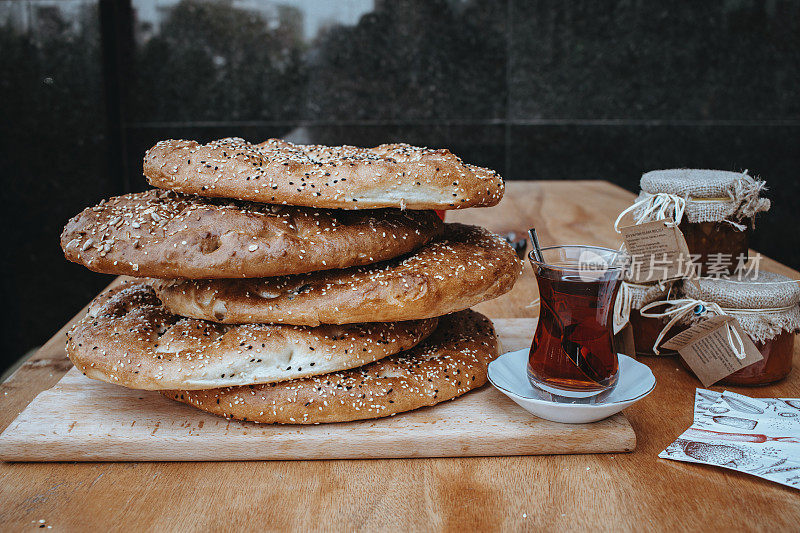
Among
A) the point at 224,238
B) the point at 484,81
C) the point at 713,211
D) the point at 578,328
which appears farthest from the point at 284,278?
the point at 484,81

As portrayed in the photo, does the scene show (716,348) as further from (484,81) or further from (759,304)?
(484,81)

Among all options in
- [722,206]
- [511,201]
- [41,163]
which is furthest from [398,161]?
[41,163]

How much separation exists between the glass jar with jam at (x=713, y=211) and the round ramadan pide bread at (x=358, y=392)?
23.3 inches

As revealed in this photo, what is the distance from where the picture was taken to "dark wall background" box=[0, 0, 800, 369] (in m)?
4.93

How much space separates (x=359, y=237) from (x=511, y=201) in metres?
2.62

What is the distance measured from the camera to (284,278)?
1372 mm

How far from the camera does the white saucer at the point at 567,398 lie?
1263 mm

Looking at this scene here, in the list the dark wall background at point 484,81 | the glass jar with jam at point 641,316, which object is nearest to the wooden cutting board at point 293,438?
the glass jar with jam at point 641,316

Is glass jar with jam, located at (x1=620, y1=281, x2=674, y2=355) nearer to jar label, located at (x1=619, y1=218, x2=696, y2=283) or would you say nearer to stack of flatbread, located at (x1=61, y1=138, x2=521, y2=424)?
jar label, located at (x1=619, y1=218, x2=696, y2=283)

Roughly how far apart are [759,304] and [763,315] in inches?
1.1

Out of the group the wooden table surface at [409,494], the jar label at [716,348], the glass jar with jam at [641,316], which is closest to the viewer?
the wooden table surface at [409,494]

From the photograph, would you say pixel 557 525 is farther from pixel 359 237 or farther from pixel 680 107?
pixel 680 107

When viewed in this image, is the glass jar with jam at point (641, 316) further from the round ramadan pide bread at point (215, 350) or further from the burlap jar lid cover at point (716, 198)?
the round ramadan pide bread at point (215, 350)

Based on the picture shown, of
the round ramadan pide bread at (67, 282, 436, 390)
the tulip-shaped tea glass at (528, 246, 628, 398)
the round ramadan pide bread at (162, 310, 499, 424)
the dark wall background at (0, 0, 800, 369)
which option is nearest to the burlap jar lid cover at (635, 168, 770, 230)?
the tulip-shaped tea glass at (528, 246, 628, 398)
